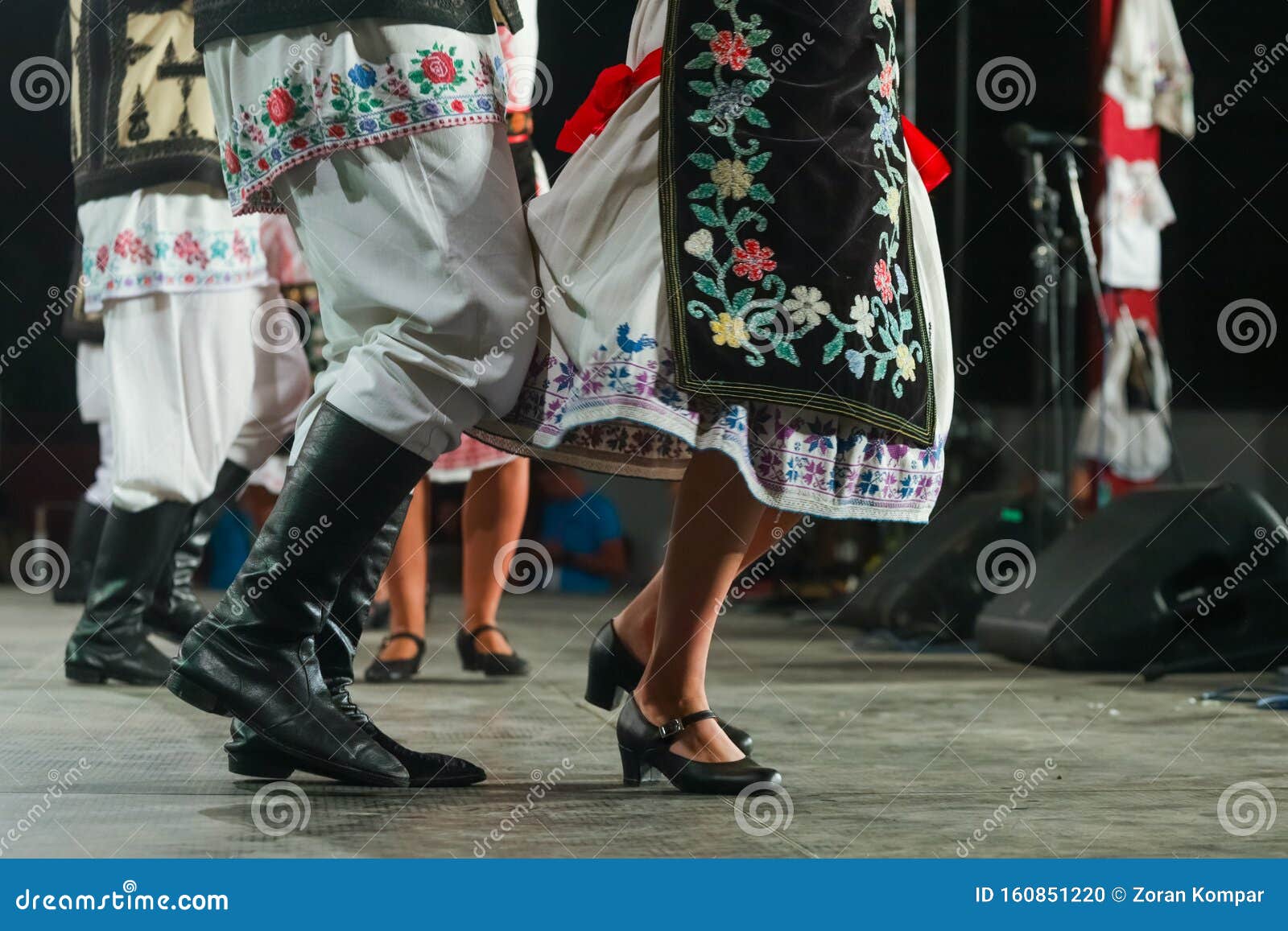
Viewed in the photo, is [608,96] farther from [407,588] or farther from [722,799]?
[407,588]

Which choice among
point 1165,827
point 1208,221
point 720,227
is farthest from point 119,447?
point 1208,221

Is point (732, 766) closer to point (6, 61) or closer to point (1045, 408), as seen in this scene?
point (1045, 408)

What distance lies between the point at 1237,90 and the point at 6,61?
4.89m

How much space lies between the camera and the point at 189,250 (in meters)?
2.31

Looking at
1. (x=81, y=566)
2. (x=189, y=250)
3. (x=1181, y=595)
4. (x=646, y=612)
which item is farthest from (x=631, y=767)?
(x=81, y=566)

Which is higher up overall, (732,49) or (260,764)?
(732,49)

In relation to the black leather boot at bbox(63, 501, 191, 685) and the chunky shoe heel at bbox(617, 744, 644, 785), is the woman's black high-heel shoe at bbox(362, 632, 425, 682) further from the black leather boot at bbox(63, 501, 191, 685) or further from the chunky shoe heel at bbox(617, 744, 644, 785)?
the chunky shoe heel at bbox(617, 744, 644, 785)

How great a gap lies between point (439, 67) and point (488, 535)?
1268 millimetres

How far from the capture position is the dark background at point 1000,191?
5379 mm

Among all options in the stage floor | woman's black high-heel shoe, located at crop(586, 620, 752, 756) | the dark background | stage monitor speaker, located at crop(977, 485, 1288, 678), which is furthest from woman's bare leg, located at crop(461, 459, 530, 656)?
the dark background

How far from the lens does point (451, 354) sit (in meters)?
1.37

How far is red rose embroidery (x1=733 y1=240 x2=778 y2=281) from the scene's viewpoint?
1.37 metres

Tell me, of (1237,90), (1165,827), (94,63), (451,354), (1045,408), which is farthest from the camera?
(1237,90)

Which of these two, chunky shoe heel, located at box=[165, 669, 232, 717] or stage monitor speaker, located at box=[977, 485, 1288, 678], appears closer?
chunky shoe heel, located at box=[165, 669, 232, 717]
